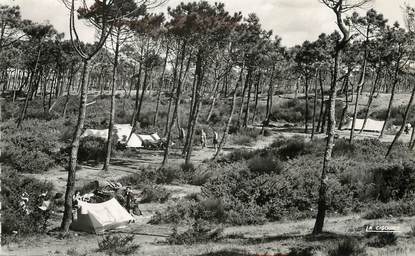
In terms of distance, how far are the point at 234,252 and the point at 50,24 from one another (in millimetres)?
38032

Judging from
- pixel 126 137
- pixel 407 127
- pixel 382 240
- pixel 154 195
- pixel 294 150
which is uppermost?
pixel 407 127

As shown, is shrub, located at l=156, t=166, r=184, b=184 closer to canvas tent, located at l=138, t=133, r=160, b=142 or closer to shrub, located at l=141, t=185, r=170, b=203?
shrub, located at l=141, t=185, r=170, b=203

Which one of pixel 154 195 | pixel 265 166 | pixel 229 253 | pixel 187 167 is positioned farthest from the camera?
pixel 187 167

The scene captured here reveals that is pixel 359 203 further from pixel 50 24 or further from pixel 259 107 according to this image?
pixel 259 107

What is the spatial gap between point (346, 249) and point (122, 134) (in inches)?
1005

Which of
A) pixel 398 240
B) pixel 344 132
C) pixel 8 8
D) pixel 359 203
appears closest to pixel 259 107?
pixel 344 132

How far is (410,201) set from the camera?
57.5ft

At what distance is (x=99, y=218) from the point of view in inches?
574

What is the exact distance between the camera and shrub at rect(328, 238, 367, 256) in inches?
421

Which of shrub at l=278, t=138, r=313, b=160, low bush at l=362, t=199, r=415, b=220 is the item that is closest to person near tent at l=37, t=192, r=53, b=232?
low bush at l=362, t=199, r=415, b=220

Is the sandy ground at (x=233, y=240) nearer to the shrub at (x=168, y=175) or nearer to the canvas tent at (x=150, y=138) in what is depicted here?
the shrub at (x=168, y=175)

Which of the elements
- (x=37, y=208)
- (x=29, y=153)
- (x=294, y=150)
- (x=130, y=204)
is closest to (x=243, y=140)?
(x=294, y=150)

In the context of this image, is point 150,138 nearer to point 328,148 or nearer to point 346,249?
point 328,148

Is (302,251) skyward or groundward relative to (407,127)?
groundward
